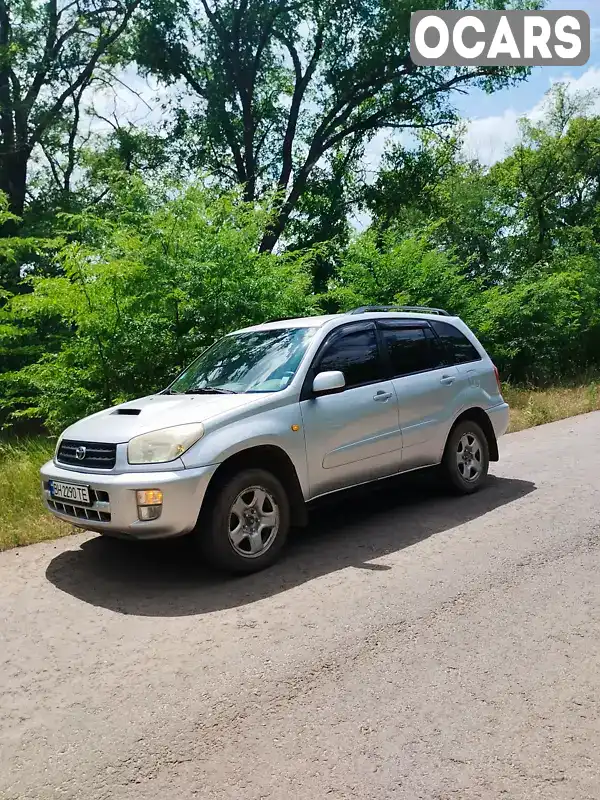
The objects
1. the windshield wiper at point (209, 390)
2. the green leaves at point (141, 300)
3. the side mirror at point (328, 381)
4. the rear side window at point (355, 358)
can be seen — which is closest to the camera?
the side mirror at point (328, 381)

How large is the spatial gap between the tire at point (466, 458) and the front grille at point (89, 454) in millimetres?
3300

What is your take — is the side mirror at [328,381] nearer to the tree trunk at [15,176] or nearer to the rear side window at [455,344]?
the rear side window at [455,344]

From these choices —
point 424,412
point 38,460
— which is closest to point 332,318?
point 424,412

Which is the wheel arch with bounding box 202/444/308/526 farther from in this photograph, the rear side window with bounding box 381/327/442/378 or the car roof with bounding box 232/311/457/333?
the rear side window with bounding box 381/327/442/378

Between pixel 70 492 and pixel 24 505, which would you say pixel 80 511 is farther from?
pixel 24 505

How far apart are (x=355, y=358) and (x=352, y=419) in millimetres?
625

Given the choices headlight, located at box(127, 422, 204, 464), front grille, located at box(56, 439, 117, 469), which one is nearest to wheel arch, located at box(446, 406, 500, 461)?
headlight, located at box(127, 422, 204, 464)

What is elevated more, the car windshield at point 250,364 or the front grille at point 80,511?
the car windshield at point 250,364

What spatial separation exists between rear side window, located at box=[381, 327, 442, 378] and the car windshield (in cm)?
88

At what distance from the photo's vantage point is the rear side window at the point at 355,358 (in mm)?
6012

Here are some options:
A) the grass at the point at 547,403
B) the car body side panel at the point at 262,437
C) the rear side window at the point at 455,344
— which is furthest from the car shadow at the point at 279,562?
the grass at the point at 547,403

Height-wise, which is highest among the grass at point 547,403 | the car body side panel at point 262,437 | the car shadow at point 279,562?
the car body side panel at point 262,437

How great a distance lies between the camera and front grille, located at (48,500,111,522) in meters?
4.87

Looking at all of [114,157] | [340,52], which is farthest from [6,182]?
[340,52]
